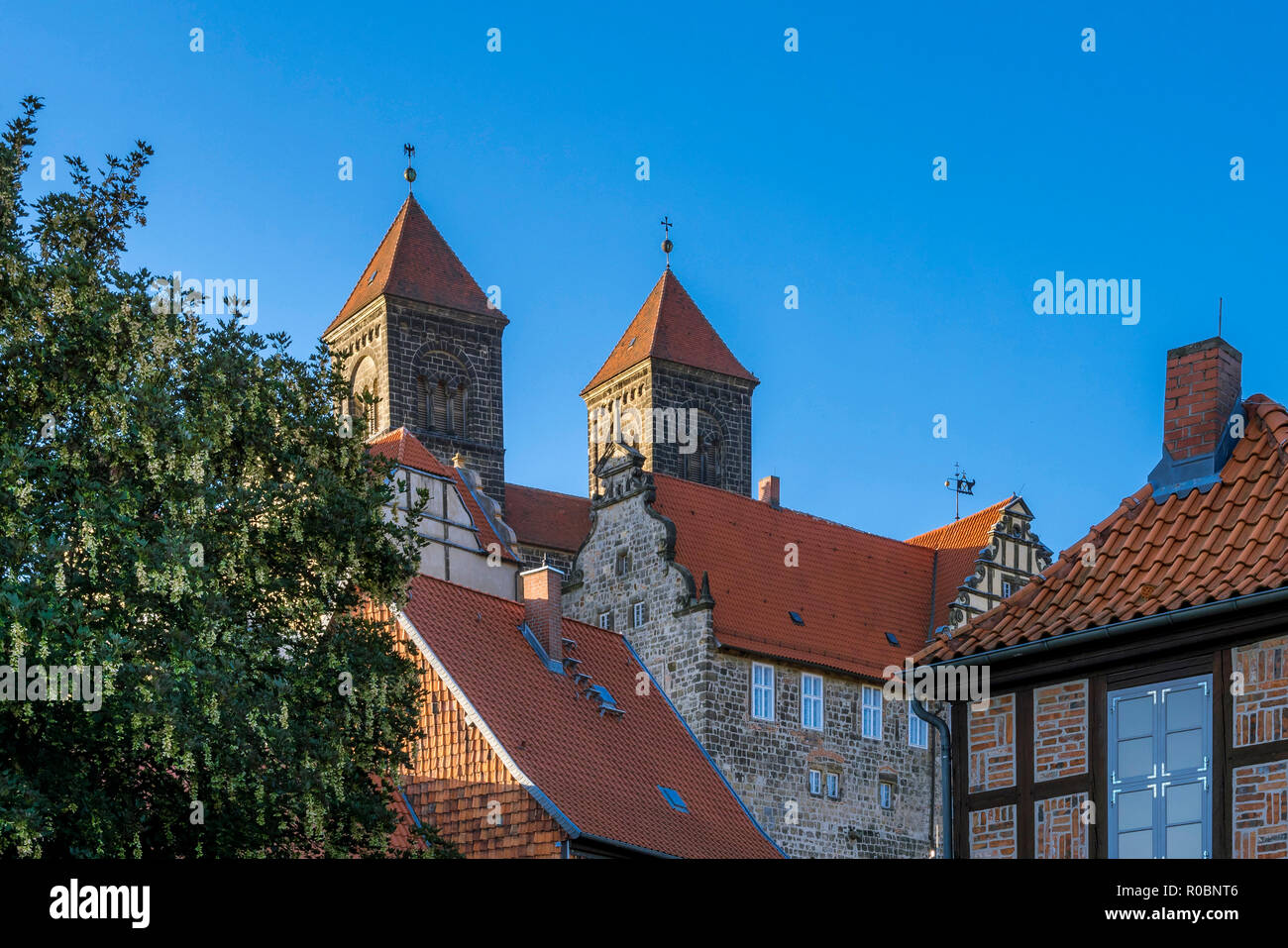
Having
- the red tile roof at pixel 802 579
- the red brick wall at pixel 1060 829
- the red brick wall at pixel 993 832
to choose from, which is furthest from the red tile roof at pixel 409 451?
the red brick wall at pixel 1060 829

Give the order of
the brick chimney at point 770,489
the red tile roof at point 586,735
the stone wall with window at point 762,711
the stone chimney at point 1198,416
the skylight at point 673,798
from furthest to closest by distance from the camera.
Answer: the brick chimney at point 770,489
the stone wall with window at point 762,711
the skylight at point 673,798
the red tile roof at point 586,735
the stone chimney at point 1198,416

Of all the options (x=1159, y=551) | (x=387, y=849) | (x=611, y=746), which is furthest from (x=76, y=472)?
(x=611, y=746)

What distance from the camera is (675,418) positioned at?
245ft

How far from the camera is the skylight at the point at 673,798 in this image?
1309 inches

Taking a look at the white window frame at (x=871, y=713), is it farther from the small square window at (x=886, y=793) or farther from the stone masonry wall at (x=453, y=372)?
the stone masonry wall at (x=453, y=372)

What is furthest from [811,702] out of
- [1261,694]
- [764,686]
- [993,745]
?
[1261,694]

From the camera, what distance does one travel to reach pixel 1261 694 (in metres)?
16.9

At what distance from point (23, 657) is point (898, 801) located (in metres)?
30.3

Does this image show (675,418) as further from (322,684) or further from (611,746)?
(322,684)

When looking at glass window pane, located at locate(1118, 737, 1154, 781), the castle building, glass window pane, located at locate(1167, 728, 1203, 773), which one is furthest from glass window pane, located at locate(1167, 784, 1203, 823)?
the castle building

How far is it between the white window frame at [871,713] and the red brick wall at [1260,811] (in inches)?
1111

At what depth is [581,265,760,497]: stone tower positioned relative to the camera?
74.3 meters

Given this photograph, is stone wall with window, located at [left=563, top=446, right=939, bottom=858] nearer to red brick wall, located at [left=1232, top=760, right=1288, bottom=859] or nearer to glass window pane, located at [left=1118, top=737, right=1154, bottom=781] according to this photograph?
glass window pane, located at [left=1118, top=737, right=1154, bottom=781]

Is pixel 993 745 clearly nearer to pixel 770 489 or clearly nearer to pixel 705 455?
pixel 770 489
